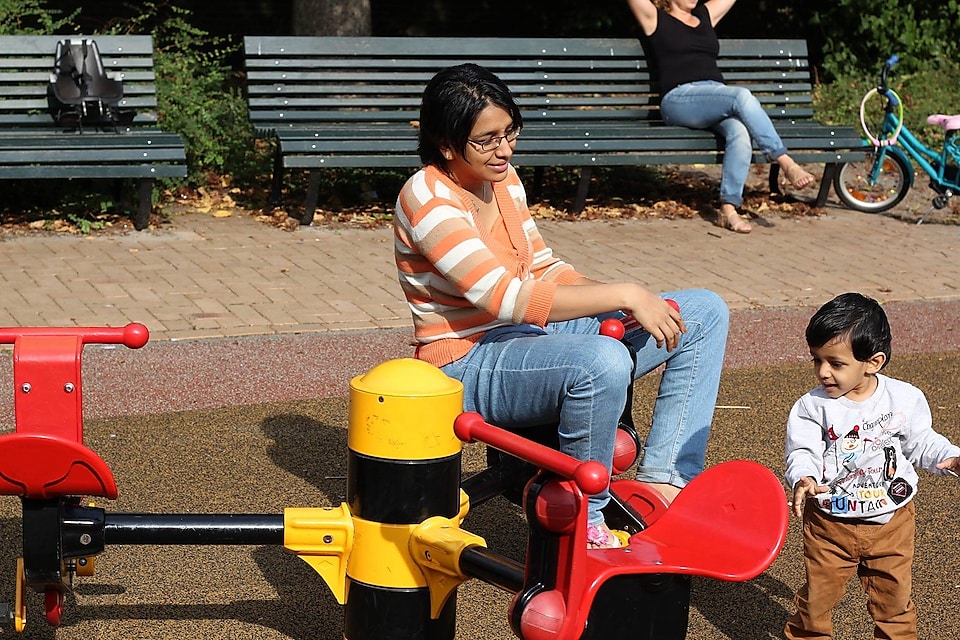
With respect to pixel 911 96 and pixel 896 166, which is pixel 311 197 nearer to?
pixel 896 166

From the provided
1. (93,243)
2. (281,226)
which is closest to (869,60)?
(281,226)

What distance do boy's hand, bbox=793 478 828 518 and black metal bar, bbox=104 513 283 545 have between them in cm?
107

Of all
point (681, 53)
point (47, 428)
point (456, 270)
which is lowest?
point (47, 428)

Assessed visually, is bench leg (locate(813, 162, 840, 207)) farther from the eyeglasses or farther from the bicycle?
the eyeglasses

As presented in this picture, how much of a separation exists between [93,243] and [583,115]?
332 centimetres

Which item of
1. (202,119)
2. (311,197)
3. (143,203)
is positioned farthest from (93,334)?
(202,119)

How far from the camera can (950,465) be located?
9.39 ft

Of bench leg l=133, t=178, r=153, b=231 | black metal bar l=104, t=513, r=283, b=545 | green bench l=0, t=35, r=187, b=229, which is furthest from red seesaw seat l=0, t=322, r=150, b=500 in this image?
bench leg l=133, t=178, r=153, b=231

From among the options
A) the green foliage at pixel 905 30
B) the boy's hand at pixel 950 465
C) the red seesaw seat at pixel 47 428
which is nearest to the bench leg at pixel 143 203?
the red seesaw seat at pixel 47 428

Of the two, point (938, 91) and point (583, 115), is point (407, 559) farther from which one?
point (938, 91)

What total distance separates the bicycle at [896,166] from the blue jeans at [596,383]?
18.9 ft

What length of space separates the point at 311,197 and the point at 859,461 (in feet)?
17.5

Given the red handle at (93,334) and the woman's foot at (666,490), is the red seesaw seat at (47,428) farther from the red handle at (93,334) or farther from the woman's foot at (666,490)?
the woman's foot at (666,490)

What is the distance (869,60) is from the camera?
41.1 ft
